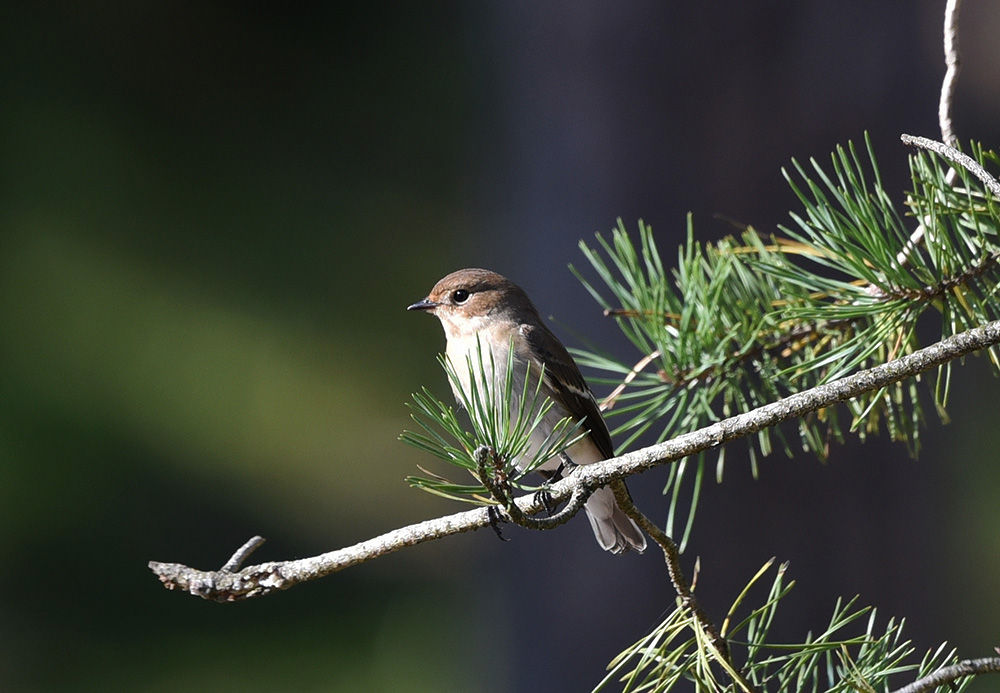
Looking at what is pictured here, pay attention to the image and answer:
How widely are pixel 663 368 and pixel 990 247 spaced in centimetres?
30

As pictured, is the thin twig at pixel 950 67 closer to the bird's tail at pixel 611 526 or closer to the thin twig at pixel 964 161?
the thin twig at pixel 964 161

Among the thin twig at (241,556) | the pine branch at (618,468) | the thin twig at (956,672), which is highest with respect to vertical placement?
the thin twig at (241,556)

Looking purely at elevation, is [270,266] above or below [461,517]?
above

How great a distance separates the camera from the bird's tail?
55.4 inches

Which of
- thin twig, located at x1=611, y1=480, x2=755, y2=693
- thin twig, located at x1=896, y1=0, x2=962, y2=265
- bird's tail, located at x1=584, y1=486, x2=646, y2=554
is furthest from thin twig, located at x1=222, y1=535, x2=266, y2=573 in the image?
bird's tail, located at x1=584, y1=486, x2=646, y2=554

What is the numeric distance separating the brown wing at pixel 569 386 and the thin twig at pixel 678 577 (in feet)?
1.74

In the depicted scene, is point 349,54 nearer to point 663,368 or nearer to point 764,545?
point 764,545

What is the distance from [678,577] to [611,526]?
28.4 inches

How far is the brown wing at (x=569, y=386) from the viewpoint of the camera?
1311 mm

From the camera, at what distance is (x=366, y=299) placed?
4449 millimetres

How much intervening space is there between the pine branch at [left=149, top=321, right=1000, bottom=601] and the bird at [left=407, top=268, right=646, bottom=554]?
58 centimetres

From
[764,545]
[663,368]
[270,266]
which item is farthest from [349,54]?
[663,368]

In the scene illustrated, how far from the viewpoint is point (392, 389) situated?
4.25 m

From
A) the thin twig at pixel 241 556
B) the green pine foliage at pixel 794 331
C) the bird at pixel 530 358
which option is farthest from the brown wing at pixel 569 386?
the thin twig at pixel 241 556
